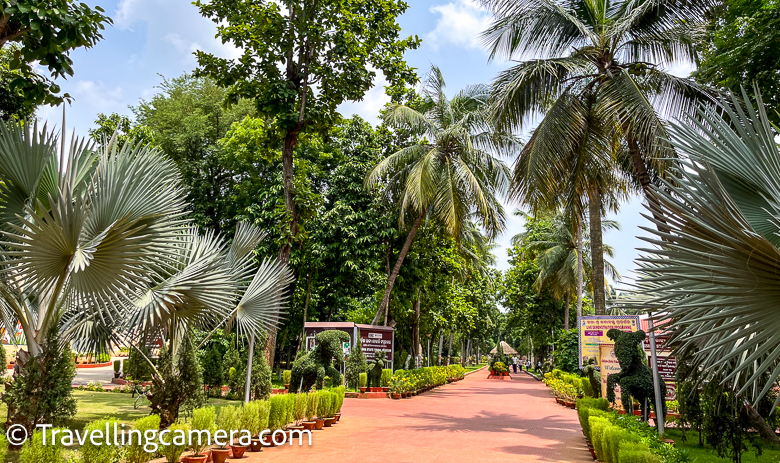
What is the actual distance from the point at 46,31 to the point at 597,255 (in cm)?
1413

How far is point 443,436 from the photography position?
408 inches

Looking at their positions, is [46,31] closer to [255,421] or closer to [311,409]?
[255,421]

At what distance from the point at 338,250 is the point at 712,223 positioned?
20146mm

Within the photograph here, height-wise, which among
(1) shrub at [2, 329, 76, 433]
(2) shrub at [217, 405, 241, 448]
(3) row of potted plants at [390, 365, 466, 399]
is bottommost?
(3) row of potted plants at [390, 365, 466, 399]

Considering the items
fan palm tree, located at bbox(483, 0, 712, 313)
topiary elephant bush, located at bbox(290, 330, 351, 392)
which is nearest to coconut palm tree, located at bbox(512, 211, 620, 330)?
fan palm tree, located at bbox(483, 0, 712, 313)

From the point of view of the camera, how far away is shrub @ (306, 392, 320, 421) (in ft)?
34.9

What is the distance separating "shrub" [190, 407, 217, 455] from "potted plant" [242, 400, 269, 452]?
98 centimetres

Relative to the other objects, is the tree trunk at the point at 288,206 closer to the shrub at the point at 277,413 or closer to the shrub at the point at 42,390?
the shrub at the point at 277,413

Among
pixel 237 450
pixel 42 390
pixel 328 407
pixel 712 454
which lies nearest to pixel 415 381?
pixel 328 407

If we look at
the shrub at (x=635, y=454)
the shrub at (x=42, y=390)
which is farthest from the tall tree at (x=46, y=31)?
the shrub at (x=635, y=454)

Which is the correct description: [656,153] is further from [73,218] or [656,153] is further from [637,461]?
[73,218]

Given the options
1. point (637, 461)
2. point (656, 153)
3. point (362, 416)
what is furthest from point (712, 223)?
point (362, 416)

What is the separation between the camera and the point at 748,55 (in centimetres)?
773

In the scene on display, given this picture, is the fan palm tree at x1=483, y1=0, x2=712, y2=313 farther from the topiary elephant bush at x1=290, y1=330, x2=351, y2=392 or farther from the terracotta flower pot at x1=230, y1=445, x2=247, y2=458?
the terracotta flower pot at x1=230, y1=445, x2=247, y2=458
